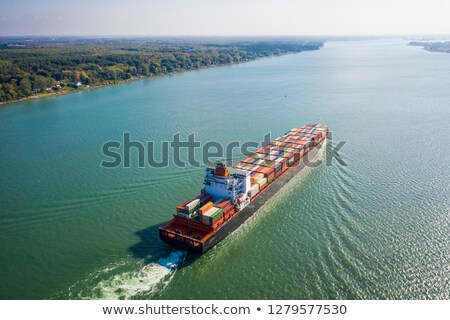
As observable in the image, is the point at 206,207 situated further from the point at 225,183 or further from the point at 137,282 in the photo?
the point at 137,282

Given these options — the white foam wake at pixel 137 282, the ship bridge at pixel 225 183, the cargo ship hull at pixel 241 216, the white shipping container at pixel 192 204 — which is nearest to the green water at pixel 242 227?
the white foam wake at pixel 137 282

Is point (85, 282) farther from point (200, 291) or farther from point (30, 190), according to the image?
point (30, 190)

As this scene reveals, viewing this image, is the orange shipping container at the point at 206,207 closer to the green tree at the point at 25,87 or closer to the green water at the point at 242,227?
the green water at the point at 242,227

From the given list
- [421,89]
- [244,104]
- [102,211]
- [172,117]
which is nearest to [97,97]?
[172,117]

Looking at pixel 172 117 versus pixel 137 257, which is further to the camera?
pixel 172 117

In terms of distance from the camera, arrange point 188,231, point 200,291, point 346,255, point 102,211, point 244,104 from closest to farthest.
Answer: point 200,291 < point 346,255 < point 188,231 < point 102,211 < point 244,104

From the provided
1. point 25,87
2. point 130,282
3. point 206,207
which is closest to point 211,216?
point 206,207

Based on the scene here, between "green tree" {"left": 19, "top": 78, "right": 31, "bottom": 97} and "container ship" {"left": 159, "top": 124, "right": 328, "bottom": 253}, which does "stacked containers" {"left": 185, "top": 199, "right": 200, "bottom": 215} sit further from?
"green tree" {"left": 19, "top": 78, "right": 31, "bottom": 97}
